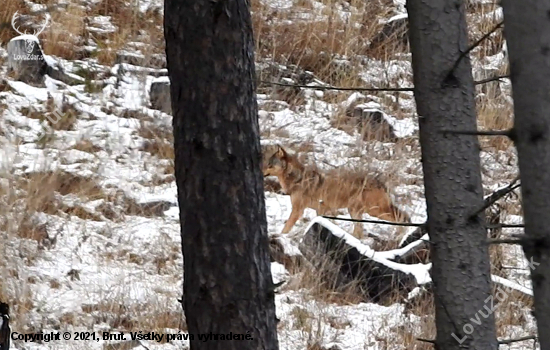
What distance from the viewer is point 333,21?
8.52 meters

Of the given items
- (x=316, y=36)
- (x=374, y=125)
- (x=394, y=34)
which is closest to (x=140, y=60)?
(x=316, y=36)

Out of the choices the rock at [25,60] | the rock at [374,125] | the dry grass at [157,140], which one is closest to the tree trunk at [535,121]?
the dry grass at [157,140]

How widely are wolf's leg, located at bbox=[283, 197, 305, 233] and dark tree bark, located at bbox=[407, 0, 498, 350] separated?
11.4 feet

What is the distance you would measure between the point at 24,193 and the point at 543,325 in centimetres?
461

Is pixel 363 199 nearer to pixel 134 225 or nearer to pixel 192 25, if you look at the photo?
pixel 134 225

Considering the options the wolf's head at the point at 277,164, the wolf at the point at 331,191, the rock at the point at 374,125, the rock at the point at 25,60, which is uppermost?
the rock at the point at 25,60

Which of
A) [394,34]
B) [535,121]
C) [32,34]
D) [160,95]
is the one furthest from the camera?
[394,34]

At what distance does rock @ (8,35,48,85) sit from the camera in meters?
7.00

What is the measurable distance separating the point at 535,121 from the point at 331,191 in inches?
182

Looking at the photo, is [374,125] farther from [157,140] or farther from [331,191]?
[157,140]

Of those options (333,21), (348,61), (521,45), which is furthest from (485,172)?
(521,45)

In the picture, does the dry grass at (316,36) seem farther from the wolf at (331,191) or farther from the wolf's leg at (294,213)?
the wolf's leg at (294,213)

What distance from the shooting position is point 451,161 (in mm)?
2219

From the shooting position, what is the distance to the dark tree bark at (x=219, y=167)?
2.46 m
